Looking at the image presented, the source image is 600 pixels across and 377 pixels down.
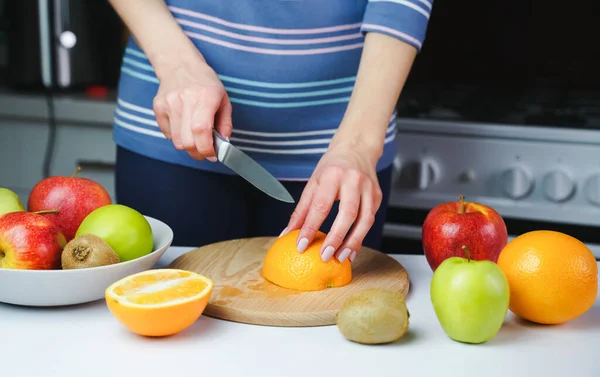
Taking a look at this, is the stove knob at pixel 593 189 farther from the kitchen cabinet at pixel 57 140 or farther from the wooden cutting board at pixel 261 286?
the kitchen cabinet at pixel 57 140

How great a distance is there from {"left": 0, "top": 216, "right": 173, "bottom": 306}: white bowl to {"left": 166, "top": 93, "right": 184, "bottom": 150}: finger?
0.61ft

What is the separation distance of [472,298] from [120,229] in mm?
404

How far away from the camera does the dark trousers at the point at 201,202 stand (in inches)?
47.3

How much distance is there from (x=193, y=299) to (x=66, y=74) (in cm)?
153

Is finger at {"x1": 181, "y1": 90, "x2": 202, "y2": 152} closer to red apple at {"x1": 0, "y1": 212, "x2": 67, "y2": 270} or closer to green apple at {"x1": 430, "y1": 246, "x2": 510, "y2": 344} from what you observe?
red apple at {"x1": 0, "y1": 212, "x2": 67, "y2": 270}

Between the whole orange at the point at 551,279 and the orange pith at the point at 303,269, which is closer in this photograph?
the whole orange at the point at 551,279

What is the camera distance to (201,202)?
1.20 metres

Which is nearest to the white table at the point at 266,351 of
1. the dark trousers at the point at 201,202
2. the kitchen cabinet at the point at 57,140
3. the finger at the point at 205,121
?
the finger at the point at 205,121

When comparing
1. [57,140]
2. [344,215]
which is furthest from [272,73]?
[57,140]

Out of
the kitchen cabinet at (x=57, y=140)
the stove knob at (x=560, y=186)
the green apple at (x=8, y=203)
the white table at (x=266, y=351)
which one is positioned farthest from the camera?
the kitchen cabinet at (x=57, y=140)

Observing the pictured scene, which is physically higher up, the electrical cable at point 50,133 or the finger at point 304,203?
the finger at point 304,203

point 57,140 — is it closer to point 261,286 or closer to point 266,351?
point 261,286

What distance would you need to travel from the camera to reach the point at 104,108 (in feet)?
6.24

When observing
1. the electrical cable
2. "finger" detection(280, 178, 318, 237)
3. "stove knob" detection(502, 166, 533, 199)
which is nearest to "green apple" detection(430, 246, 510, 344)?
"finger" detection(280, 178, 318, 237)
